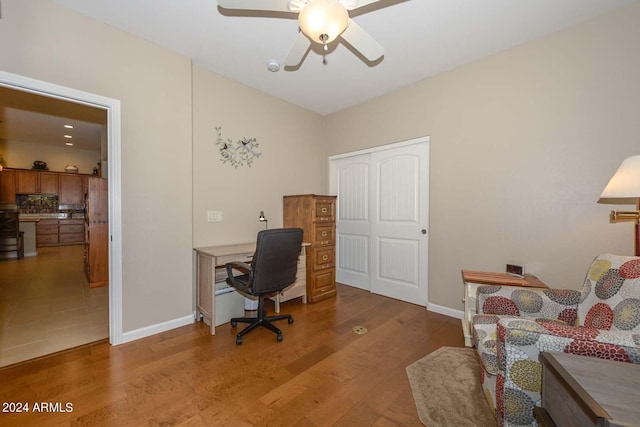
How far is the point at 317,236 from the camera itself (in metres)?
3.44

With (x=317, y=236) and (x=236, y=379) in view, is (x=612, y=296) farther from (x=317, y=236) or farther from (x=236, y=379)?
(x=317, y=236)

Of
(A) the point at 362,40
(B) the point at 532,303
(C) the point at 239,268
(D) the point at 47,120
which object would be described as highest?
(D) the point at 47,120

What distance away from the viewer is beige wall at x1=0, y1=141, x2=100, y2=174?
6.59 meters

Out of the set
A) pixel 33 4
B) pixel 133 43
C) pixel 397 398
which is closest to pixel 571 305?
pixel 397 398

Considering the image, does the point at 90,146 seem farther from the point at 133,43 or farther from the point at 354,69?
the point at 354,69

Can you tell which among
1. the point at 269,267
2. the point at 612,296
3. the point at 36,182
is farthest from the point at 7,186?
the point at 612,296

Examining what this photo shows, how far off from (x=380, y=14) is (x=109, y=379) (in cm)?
A: 344

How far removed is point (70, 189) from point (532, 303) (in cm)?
1046

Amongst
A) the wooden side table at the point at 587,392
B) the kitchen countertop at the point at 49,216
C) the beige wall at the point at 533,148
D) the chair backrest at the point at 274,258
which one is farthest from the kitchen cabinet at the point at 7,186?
the wooden side table at the point at 587,392

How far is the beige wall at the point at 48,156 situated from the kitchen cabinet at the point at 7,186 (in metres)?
0.24

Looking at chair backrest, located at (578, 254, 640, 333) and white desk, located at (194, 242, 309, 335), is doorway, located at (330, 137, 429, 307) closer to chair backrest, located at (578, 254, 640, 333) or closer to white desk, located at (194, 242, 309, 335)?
white desk, located at (194, 242, 309, 335)

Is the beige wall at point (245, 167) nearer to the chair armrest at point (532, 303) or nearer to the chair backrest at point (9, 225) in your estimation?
the chair armrest at point (532, 303)

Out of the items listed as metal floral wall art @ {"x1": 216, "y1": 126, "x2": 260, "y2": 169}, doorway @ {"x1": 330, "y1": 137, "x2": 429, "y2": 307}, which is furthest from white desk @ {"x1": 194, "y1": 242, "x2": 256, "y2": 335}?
doorway @ {"x1": 330, "y1": 137, "x2": 429, "y2": 307}

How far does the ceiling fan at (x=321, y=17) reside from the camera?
1.31 m
